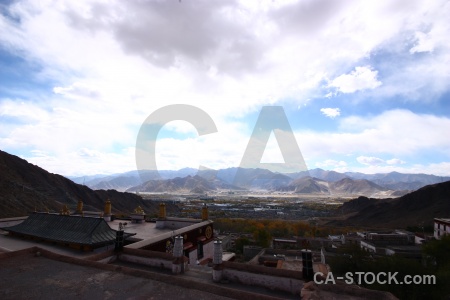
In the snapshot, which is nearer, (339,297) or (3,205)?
(339,297)

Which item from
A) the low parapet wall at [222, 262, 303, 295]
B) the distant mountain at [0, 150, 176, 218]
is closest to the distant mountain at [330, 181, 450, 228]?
the distant mountain at [0, 150, 176, 218]

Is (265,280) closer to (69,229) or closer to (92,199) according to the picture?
(69,229)

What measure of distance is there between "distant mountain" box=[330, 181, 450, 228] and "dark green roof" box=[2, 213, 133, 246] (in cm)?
8050

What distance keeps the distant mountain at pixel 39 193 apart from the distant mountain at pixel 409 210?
241ft

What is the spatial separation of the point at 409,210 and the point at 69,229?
9749 cm

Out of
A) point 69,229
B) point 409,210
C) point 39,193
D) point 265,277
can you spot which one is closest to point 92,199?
point 39,193

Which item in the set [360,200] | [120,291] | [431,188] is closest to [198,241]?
[120,291]

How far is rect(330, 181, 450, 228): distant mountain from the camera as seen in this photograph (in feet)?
250

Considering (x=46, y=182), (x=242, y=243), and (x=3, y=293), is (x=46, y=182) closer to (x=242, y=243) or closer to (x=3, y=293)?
(x=242, y=243)

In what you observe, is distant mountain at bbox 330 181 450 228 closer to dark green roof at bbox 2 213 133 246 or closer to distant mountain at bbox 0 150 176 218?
distant mountain at bbox 0 150 176 218

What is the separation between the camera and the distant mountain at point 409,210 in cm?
7606

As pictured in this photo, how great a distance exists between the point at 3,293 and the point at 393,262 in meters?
28.6

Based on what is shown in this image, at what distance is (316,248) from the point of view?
46.8 m

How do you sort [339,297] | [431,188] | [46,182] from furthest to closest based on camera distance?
[431,188], [46,182], [339,297]
